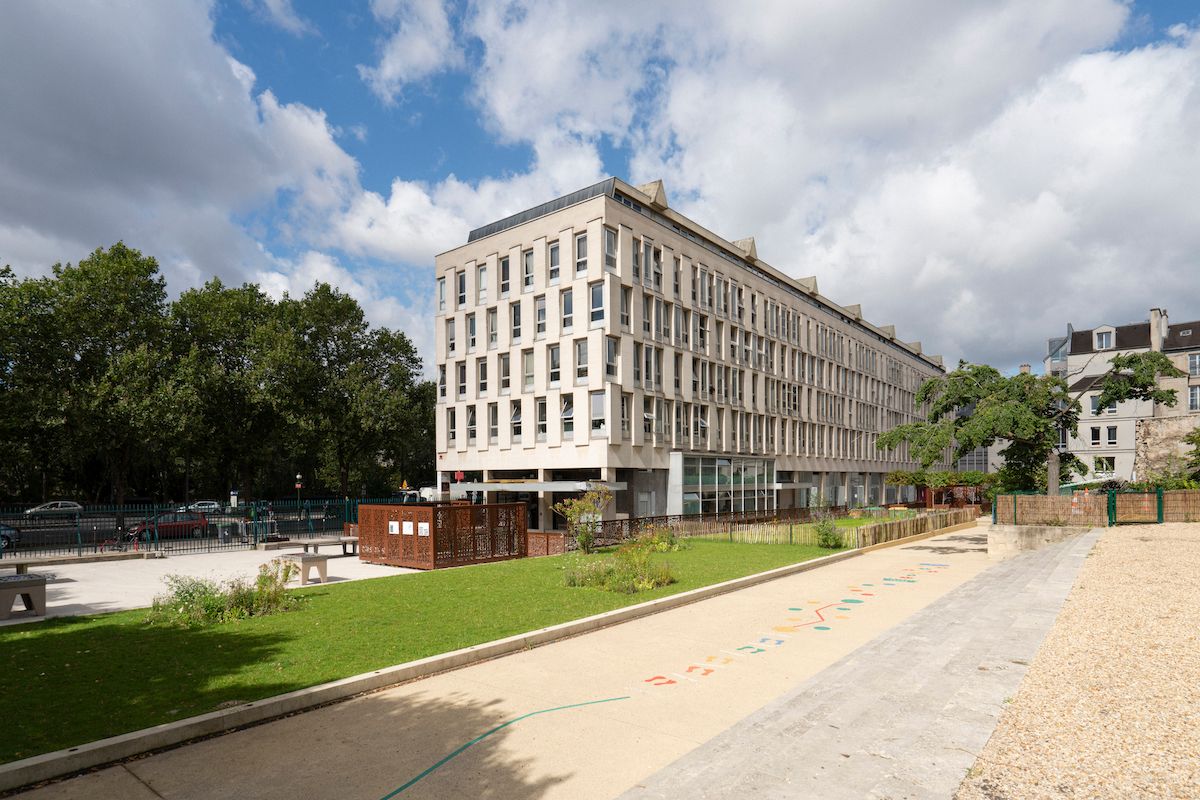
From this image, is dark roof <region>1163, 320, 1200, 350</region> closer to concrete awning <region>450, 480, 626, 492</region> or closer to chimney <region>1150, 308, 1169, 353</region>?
chimney <region>1150, 308, 1169, 353</region>

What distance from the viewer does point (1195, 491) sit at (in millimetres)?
27969

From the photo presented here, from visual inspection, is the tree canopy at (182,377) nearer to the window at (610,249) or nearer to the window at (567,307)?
the window at (567,307)

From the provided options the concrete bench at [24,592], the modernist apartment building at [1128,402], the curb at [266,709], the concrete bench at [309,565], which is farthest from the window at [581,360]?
the modernist apartment building at [1128,402]

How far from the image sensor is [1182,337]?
6781 cm

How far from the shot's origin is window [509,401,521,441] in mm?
40062

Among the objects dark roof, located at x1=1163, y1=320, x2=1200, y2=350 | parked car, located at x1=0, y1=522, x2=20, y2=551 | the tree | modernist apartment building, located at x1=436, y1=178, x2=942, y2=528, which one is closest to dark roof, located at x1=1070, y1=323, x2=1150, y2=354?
dark roof, located at x1=1163, y1=320, x2=1200, y2=350

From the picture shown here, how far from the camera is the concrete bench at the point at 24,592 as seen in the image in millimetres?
12462

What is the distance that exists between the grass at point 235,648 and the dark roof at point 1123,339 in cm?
7401

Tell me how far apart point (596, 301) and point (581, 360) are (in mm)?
3400

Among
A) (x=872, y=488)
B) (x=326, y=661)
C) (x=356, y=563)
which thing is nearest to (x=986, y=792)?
(x=326, y=661)

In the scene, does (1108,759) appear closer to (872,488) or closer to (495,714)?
(495,714)

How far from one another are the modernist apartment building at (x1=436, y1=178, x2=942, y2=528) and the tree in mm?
13416

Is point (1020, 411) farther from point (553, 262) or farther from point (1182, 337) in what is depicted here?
point (1182, 337)

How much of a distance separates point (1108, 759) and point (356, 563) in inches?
860
